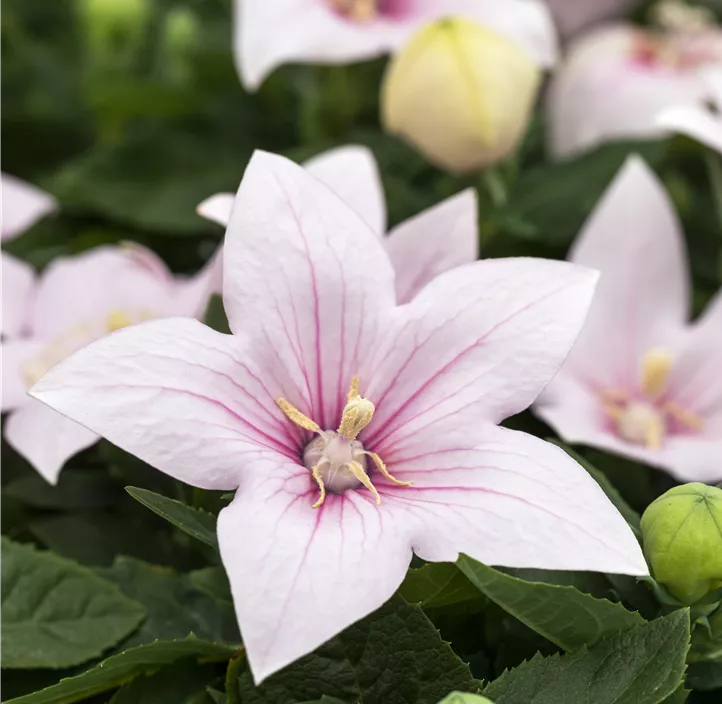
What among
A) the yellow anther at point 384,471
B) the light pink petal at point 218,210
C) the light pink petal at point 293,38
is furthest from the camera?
the light pink petal at point 293,38

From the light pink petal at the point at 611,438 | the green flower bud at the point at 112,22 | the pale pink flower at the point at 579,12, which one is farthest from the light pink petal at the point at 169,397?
the pale pink flower at the point at 579,12

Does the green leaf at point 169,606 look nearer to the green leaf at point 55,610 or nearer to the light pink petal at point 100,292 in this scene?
the green leaf at point 55,610

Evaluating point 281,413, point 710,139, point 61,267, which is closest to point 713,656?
point 281,413

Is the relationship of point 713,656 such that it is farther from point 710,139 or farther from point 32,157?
point 32,157


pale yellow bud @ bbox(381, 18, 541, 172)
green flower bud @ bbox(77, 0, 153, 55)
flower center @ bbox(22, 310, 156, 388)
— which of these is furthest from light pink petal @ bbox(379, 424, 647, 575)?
green flower bud @ bbox(77, 0, 153, 55)

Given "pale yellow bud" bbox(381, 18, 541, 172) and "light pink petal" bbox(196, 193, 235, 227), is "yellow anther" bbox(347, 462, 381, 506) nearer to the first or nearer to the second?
"light pink petal" bbox(196, 193, 235, 227)
